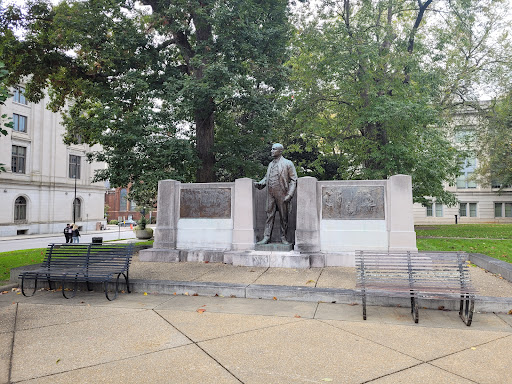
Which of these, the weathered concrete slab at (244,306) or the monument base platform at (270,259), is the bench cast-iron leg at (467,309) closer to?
the weathered concrete slab at (244,306)

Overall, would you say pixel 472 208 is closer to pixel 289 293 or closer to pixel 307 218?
pixel 307 218

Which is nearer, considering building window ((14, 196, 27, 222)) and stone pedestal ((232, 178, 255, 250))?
stone pedestal ((232, 178, 255, 250))

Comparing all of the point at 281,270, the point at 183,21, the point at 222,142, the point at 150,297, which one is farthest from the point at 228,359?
the point at 183,21

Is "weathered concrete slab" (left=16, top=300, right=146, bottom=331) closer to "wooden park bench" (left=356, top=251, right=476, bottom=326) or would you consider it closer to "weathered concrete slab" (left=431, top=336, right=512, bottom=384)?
"wooden park bench" (left=356, top=251, right=476, bottom=326)

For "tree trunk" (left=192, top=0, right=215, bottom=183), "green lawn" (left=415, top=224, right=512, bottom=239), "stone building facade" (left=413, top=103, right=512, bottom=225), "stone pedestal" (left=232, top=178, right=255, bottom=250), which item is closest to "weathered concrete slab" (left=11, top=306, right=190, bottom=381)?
"stone pedestal" (left=232, top=178, right=255, bottom=250)

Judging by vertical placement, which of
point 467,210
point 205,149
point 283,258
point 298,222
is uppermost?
point 205,149

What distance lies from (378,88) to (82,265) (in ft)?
47.3

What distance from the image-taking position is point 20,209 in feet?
128

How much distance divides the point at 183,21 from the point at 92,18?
3.77 meters

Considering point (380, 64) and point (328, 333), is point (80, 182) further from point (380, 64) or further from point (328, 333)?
point (328, 333)

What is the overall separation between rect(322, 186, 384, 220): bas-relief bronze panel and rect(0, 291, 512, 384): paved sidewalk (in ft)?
13.9

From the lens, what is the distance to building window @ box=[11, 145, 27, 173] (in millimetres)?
38719

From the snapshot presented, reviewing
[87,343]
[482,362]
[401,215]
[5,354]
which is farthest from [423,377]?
[401,215]

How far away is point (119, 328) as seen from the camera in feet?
16.9
